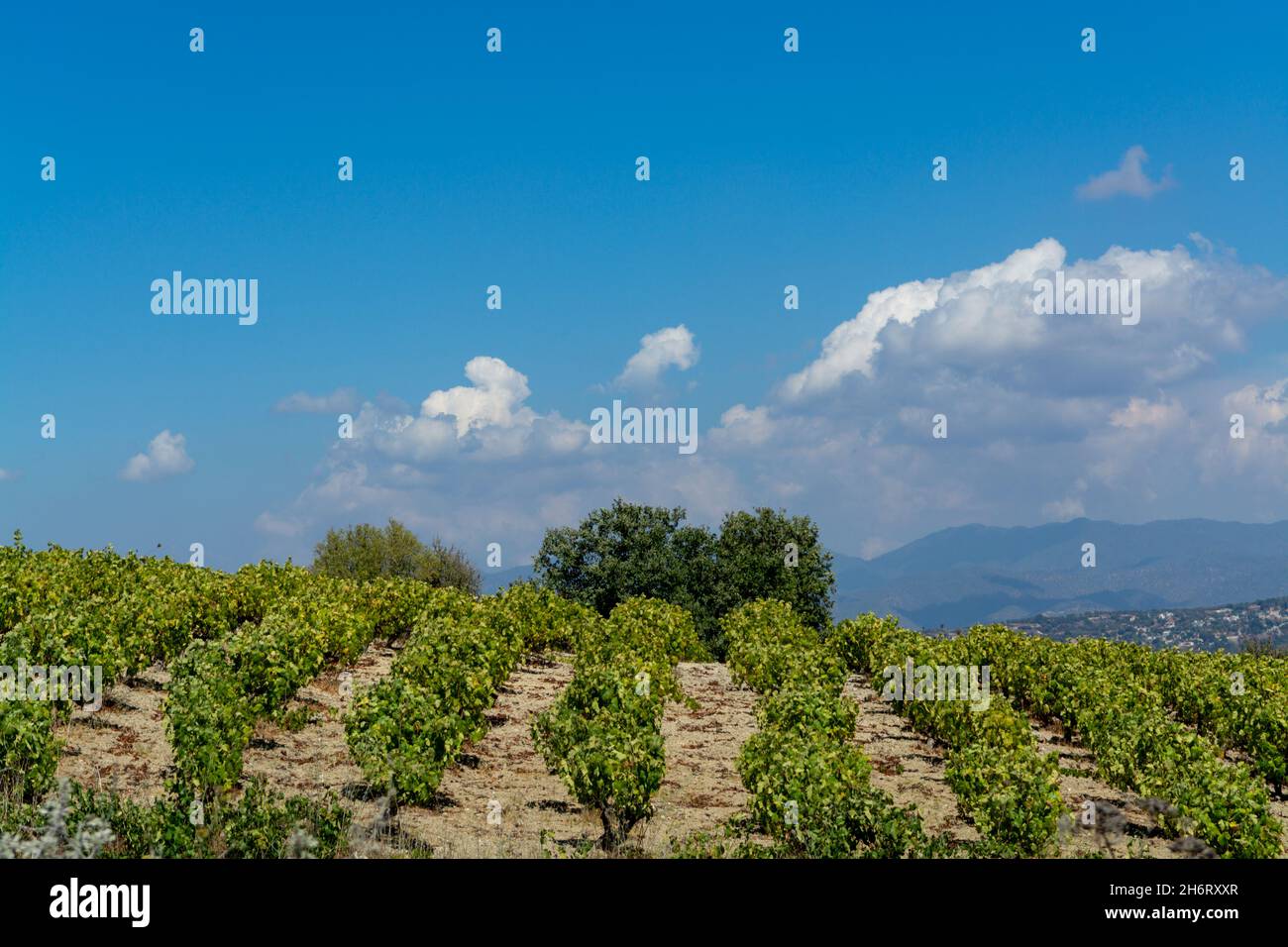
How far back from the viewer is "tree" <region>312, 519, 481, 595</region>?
104062mm

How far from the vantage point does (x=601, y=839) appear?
19.2 metres

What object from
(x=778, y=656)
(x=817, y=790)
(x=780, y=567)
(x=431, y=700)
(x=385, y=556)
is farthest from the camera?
(x=385, y=556)

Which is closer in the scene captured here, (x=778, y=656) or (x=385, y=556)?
(x=778, y=656)

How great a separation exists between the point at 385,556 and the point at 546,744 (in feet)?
292

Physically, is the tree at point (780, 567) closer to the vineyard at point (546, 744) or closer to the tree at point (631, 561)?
the tree at point (631, 561)

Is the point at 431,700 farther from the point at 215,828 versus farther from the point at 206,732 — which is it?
the point at 215,828

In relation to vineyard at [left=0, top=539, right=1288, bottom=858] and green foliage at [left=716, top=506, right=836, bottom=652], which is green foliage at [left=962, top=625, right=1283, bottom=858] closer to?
vineyard at [left=0, top=539, right=1288, bottom=858]

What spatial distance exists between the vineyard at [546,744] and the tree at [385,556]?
65.1 meters

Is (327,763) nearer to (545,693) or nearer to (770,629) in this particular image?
(545,693)

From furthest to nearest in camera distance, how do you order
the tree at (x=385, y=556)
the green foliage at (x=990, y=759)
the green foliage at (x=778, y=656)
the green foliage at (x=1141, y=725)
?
1. the tree at (x=385, y=556)
2. the green foliage at (x=778, y=656)
3. the green foliage at (x=990, y=759)
4. the green foliage at (x=1141, y=725)

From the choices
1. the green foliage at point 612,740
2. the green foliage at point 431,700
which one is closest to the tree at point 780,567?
the green foliage at point 431,700

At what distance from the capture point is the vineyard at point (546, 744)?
661 inches

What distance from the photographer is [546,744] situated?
19.9 metres

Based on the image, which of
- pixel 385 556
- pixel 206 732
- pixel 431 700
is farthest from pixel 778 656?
pixel 385 556
